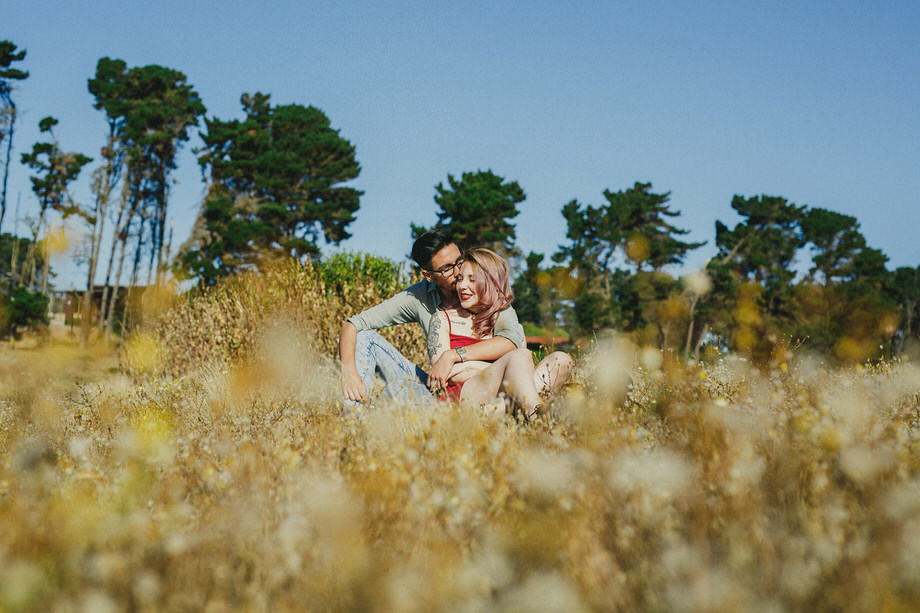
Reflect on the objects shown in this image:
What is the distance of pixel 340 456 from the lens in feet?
9.51

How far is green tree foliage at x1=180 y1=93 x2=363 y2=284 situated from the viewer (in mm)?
25078

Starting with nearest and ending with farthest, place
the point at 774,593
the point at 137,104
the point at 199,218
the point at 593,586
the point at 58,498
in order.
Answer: the point at 774,593, the point at 593,586, the point at 58,498, the point at 137,104, the point at 199,218

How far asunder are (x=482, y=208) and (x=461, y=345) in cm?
2563

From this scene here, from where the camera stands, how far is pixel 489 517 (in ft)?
6.88

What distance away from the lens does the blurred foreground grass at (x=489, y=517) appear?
4.83 ft

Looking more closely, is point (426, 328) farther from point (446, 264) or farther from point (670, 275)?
point (670, 275)

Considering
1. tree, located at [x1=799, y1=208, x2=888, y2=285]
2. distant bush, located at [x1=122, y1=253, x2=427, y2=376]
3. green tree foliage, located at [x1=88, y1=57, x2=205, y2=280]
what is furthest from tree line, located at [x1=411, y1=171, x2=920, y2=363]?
distant bush, located at [x1=122, y1=253, x2=427, y2=376]

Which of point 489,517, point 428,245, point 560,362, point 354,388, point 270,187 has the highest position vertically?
point 270,187

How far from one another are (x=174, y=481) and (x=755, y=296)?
2808cm

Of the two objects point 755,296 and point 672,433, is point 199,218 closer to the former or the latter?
point 755,296

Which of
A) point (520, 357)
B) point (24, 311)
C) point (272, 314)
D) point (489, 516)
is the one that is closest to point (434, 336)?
point (520, 357)

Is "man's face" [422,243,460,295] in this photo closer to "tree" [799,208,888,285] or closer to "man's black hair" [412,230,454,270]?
"man's black hair" [412,230,454,270]

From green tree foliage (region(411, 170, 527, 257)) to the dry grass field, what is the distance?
84.6ft

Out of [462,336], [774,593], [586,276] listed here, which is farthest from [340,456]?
[586,276]
